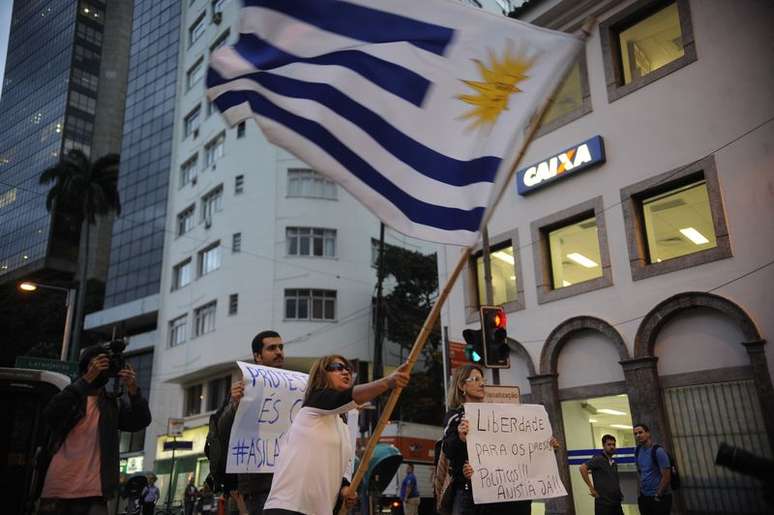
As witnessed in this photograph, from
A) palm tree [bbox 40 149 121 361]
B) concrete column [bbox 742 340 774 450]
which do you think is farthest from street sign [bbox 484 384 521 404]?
palm tree [bbox 40 149 121 361]

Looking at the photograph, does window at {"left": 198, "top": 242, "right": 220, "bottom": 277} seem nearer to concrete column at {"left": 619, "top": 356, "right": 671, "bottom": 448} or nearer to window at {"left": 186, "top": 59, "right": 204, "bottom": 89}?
window at {"left": 186, "top": 59, "right": 204, "bottom": 89}

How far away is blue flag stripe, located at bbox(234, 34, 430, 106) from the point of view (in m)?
5.03

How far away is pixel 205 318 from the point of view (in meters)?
36.3

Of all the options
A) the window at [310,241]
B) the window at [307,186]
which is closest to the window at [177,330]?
the window at [310,241]

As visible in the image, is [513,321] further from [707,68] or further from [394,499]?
[707,68]

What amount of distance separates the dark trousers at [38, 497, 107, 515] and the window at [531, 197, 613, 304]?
12600mm

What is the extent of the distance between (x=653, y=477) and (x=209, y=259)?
31.2m

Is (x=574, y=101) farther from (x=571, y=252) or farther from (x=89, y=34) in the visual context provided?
(x=89, y=34)

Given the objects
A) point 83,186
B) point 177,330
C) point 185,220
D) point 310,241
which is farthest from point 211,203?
point 83,186

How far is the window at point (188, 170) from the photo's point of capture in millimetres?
41594

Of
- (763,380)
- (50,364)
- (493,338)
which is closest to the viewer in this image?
(763,380)

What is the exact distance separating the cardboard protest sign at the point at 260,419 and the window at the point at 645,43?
1258 cm

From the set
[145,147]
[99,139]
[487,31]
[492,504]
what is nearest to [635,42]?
[487,31]

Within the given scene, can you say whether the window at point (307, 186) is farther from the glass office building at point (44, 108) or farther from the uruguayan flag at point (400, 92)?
the glass office building at point (44, 108)
